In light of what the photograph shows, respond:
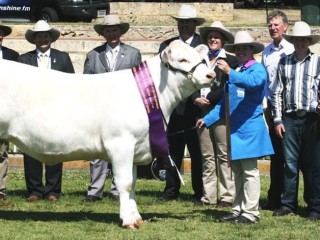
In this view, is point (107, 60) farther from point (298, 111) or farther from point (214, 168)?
point (298, 111)

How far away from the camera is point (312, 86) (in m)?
11.5

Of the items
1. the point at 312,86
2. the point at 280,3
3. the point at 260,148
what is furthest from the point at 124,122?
the point at 280,3

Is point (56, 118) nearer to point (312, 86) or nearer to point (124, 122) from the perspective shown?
point (124, 122)

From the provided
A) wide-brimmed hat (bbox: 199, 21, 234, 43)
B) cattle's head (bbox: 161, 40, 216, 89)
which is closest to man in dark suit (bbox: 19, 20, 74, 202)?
wide-brimmed hat (bbox: 199, 21, 234, 43)

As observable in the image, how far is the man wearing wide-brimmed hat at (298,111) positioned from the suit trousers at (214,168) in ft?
3.06

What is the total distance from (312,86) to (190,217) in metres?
2.24

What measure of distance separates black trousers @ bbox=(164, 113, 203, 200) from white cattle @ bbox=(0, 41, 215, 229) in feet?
7.06

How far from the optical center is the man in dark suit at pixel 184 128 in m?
13.1

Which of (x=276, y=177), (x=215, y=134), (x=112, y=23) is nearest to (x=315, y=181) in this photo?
(x=276, y=177)

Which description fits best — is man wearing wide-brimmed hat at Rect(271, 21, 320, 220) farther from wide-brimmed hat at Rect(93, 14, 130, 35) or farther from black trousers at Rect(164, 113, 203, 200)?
wide-brimmed hat at Rect(93, 14, 130, 35)

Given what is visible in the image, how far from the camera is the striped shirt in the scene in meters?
11.5

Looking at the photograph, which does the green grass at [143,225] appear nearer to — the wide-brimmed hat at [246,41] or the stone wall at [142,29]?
the wide-brimmed hat at [246,41]

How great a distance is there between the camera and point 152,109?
36.0 ft

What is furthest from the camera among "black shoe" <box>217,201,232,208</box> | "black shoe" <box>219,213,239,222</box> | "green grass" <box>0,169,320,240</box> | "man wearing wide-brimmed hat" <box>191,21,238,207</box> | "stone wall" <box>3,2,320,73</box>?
"stone wall" <box>3,2,320,73</box>
